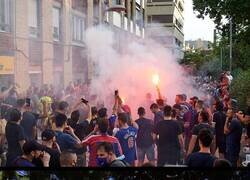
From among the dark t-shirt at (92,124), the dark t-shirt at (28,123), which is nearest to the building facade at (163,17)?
the dark t-shirt at (92,124)

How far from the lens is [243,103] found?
13906 millimetres

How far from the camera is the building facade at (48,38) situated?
15.0 m

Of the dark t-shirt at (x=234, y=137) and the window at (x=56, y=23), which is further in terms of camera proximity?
the window at (x=56, y=23)

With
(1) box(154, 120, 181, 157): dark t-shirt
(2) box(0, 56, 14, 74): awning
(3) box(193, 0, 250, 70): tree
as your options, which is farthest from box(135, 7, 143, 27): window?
(1) box(154, 120, 181, 157): dark t-shirt

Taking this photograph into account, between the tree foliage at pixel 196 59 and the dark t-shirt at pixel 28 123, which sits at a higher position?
the tree foliage at pixel 196 59

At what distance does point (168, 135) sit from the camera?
654cm

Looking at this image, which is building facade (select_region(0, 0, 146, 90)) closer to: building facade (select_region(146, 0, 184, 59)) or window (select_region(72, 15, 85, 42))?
window (select_region(72, 15, 85, 42))

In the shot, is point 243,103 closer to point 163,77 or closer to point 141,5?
point 163,77

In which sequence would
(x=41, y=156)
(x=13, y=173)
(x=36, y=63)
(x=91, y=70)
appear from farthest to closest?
(x=91, y=70) → (x=36, y=63) → (x=41, y=156) → (x=13, y=173)

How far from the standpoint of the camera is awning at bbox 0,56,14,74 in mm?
14126

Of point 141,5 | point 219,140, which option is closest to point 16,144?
point 219,140

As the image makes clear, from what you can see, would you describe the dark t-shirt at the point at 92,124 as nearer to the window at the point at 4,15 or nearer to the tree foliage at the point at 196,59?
the window at the point at 4,15

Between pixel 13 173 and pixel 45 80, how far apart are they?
15.1m

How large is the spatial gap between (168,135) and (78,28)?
14.4m
